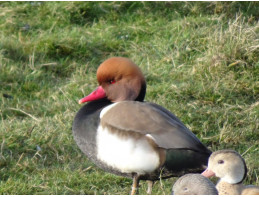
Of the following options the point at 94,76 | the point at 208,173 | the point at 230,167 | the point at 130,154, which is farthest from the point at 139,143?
the point at 94,76

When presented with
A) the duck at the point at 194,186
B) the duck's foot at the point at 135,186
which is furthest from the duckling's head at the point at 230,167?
the duck's foot at the point at 135,186

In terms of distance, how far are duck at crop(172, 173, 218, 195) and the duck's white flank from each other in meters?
0.35

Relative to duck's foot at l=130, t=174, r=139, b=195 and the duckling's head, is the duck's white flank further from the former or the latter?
the duckling's head

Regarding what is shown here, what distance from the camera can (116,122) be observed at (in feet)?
15.1

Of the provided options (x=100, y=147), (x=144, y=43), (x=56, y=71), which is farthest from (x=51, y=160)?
(x=144, y=43)

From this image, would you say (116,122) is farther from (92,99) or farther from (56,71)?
(56,71)

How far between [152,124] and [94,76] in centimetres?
233

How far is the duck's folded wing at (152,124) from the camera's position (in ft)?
14.9

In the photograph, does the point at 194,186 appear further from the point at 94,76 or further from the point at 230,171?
the point at 94,76

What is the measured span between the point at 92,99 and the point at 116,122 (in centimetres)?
52

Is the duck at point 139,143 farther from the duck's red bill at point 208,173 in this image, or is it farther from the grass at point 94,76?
the grass at point 94,76

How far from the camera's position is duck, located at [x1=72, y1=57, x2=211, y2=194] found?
179 inches

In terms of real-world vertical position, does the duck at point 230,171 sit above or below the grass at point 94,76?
above

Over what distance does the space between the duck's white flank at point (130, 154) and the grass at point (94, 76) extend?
0.87ft
